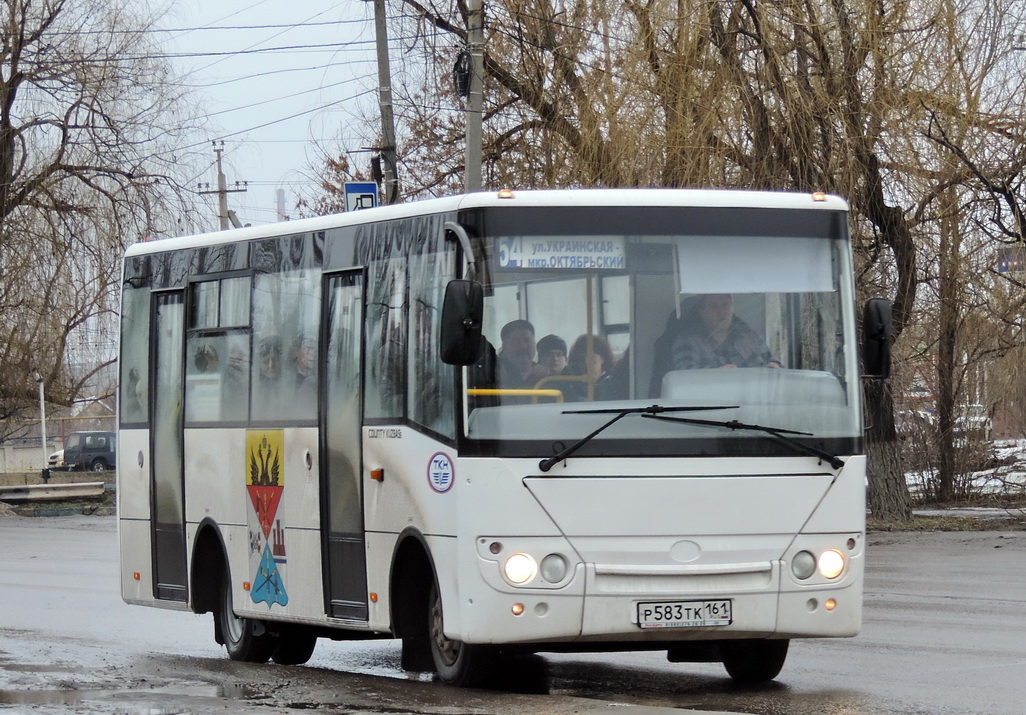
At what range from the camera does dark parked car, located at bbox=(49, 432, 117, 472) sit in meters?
69.2

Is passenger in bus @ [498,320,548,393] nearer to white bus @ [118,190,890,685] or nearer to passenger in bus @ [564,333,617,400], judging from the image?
white bus @ [118,190,890,685]

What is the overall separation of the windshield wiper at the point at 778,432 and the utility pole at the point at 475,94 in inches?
515

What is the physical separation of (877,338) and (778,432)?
83 cm

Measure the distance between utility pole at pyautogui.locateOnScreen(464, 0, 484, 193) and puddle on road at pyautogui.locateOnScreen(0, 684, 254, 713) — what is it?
42.2ft

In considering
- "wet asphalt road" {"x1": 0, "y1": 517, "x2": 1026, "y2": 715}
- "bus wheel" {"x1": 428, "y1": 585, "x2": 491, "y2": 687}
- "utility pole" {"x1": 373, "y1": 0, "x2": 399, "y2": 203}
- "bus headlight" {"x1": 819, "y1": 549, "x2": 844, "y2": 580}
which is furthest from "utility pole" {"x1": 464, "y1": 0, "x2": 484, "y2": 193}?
"bus headlight" {"x1": 819, "y1": 549, "x2": 844, "y2": 580}

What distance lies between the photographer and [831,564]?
8.77 m

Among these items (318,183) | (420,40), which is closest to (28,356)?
(318,183)

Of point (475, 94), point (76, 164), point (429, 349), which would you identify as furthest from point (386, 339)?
point (76, 164)

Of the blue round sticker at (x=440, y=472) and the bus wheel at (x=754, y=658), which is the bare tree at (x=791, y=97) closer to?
the bus wheel at (x=754, y=658)

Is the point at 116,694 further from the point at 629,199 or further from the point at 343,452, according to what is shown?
the point at 629,199

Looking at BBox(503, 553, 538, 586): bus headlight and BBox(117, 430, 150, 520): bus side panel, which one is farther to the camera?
BBox(117, 430, 150, 520): bus side panel

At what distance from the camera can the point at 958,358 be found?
26328 mm

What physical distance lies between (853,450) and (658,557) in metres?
1.20

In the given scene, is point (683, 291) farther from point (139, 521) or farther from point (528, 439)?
point (139, 521)
